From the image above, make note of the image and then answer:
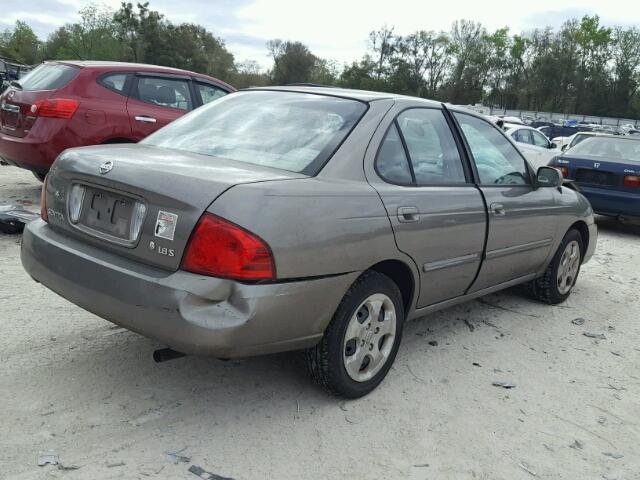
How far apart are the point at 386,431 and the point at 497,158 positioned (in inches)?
92.3

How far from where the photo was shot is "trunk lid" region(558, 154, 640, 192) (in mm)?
9039

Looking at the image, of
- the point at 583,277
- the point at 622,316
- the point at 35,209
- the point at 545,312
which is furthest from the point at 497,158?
the point at 35,209

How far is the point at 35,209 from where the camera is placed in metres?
6.99

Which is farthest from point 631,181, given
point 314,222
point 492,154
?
point 314,222

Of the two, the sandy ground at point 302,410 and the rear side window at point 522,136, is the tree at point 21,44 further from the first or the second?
the sandy ground at point 302,410

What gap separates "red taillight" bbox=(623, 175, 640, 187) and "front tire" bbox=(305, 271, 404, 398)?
689 cm

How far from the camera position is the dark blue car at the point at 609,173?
896 centimetres

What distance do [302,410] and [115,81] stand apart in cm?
560

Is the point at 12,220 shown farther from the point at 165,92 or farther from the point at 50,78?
the point at 165,92

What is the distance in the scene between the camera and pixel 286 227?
2.72m

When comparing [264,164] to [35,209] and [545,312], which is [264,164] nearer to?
[545,312]

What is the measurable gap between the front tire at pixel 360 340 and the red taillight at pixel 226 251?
0.61m

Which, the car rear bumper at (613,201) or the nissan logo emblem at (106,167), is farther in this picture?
the car rear bumper at (613,201)

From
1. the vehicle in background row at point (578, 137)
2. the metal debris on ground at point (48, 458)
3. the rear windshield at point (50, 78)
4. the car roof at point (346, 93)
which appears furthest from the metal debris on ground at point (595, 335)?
the vehicle in background row at point (578, 137)
